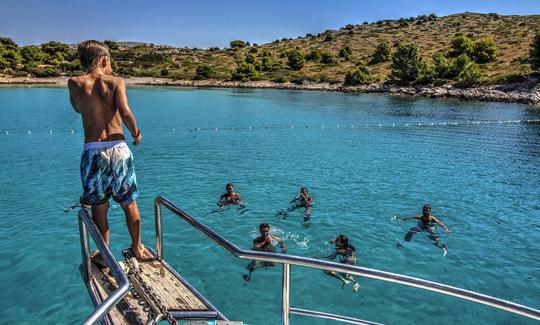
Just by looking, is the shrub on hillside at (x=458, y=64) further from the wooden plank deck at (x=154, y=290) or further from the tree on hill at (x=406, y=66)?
the wooden plank deck at (x=154, y=290)

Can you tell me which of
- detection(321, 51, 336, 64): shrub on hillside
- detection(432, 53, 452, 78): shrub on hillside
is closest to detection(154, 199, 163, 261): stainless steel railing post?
detection(432, 53, 452, 78): shrub on hillside

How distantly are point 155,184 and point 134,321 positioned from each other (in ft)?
43.0

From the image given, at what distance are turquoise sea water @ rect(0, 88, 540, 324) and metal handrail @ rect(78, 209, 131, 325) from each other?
412 cm

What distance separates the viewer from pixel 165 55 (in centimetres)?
12506

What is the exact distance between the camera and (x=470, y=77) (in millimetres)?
69438

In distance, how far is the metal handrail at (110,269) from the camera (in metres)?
2.26

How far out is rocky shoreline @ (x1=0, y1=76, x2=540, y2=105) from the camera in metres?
60.2

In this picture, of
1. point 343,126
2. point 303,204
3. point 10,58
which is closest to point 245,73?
point 10,58

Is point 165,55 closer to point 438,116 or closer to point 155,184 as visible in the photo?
point 438,116

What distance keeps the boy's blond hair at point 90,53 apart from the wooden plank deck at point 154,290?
7.97 ft

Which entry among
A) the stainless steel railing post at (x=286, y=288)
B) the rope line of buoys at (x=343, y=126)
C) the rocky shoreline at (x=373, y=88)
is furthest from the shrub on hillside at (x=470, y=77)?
the stainless steel railing post at (x=286, y=288)

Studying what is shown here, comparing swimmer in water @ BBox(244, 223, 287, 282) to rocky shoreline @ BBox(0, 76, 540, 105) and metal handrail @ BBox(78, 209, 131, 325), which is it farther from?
rocky shoreline @ BBox(0, 76, 540, 105)

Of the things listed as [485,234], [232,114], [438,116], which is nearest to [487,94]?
[438,116]

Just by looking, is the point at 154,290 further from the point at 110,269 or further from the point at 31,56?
the point at 31,56
